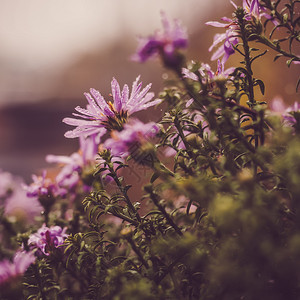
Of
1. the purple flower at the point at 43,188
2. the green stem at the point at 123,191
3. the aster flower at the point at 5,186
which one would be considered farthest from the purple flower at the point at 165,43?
the aster flower at the point at 5,186

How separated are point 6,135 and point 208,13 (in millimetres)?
3945

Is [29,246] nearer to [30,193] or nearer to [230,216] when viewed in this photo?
[30,193]

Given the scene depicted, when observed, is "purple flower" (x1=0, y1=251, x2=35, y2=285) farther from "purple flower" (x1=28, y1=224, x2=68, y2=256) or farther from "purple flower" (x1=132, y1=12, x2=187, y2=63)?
"purple flower" (x1=132, y1=12, x2=187, y2=63)

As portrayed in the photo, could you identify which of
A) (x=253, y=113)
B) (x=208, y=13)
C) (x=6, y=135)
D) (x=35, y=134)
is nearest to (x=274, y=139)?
(x=253, y=113)

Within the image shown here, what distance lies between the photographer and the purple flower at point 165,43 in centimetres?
42

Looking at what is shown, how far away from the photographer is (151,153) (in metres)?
0.51

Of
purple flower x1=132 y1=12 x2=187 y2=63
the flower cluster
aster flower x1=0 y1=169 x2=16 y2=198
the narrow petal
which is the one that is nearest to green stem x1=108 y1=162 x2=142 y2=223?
the flower cluster

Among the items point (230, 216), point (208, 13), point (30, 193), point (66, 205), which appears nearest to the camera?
point (230, 216)

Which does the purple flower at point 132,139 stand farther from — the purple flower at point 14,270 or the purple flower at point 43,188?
the purple flower at point 43,188

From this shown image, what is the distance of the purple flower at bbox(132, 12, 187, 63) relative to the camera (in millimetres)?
417

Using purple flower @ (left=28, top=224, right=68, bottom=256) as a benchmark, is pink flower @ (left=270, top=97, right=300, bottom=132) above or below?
below

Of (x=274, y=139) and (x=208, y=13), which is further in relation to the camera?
(x=208, y=13)

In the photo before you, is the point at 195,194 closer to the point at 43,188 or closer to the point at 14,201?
the point at 43,188

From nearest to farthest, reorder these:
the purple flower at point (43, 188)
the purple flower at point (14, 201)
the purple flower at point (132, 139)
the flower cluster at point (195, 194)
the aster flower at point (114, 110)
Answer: the flower cluster at point (195, 194)
the purple flower at point (132, 139)
the aster flower at point (114, 110)
the purple flower at point (43, 188)
the purple flower at point (14, 201)
